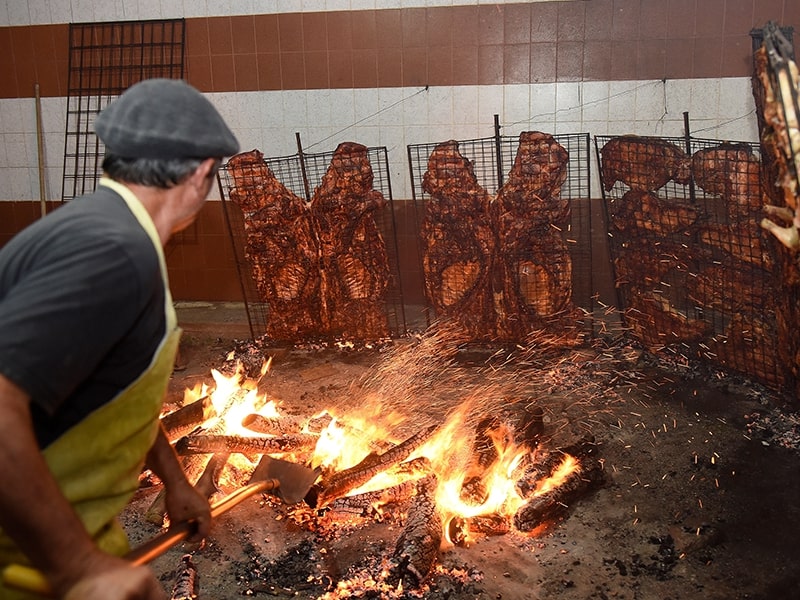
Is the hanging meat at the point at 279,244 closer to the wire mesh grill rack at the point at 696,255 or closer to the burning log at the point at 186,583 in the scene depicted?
the wire mesh grill rack at the point at 696,255

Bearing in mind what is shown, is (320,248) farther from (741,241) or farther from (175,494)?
(175,494)

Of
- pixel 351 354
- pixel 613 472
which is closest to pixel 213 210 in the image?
pixel 351 354

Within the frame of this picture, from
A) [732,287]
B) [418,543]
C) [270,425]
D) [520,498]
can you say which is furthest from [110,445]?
[732,287]

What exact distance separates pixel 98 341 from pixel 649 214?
556cm

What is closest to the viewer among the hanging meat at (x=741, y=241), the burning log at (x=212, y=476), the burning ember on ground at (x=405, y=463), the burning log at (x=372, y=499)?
the burning ember on ground at (x=405, y=463)

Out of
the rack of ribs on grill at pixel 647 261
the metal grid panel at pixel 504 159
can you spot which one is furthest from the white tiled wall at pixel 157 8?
the rack of ribs on grill at pixel 647 261

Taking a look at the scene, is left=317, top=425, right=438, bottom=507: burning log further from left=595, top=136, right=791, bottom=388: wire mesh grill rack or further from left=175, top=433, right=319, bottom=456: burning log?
left=595, top=136, right=791, bottom=388: wire mesh grill rack

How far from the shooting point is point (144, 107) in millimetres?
2021

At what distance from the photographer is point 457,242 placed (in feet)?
22.4

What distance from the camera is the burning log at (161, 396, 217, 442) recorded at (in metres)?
5.10

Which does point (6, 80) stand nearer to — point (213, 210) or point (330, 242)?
point (213, 210)

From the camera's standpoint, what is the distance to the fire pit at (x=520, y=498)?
12.2 ft

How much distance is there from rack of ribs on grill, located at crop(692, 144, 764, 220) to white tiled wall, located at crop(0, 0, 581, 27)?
2929mm

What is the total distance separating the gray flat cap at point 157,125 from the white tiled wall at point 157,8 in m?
6.15
